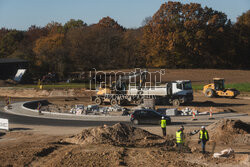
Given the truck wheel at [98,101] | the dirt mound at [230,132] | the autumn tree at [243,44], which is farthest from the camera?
the autumn tree at [243,44]

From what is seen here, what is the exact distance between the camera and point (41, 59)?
80562 mm

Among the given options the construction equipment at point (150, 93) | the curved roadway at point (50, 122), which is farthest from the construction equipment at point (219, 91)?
the curved roadway at point (50, 122)

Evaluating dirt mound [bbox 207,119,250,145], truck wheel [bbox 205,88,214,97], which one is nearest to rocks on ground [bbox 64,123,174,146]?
dirt mound [bbox 207,119,250,145]

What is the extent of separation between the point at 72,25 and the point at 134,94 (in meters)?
89.2

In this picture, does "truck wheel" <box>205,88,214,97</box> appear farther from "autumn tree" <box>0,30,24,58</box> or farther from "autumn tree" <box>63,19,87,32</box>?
"autumn tree" <box>63,19,87,32</box>

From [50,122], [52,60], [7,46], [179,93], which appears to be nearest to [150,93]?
[179,93]

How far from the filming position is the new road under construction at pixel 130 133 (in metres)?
15.3

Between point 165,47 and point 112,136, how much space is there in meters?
60.0

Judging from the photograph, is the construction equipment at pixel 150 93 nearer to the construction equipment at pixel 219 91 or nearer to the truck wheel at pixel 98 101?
the truck wheel at pixel 98 101

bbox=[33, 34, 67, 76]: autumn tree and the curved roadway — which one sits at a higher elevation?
bbox=[33, 34, 67, 76]: autumn tree

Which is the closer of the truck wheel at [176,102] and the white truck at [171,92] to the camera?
the white truck at [171,92]

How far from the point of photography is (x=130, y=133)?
68.9 feet

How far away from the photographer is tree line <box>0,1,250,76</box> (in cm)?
7638

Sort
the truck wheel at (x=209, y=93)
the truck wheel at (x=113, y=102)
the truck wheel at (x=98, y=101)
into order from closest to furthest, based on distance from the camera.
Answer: the truck wheel at (x=113, y=102), the truck wheel at (x=98, y=101), the truck wheel at (x=209, y=93)
